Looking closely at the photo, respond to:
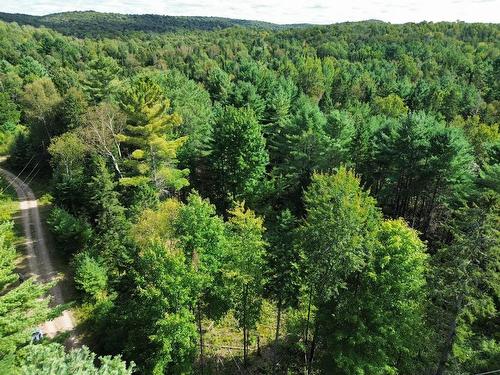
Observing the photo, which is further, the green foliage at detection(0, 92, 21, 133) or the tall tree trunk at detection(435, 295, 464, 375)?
the green foliage at detection(0, 92, 21, 133)

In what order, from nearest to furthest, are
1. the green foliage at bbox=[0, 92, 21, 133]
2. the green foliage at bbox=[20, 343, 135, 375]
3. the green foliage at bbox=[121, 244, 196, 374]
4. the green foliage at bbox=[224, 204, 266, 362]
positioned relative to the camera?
the green foliage at bbox=[20, 343, 135, 375]
the green foliage at bbox=[121, 244, 196, 374]
the green foliage at bbox=[224, 204, 266, 362]
the green foliage at bbox=[0, 92, 21, 133]

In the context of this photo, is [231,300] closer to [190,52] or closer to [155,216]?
[155,216]

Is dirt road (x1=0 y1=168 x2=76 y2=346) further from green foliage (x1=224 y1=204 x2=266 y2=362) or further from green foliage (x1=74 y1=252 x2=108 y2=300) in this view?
green foliage (x1=224 y1=204 x2=266 y2=362)

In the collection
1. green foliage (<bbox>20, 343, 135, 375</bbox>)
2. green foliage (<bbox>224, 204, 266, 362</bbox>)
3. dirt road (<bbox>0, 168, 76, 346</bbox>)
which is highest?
green foliage (<bbox>20, 343, 135, 375</bbox>)

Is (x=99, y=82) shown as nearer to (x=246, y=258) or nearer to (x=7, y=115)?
(x=7, y=115)

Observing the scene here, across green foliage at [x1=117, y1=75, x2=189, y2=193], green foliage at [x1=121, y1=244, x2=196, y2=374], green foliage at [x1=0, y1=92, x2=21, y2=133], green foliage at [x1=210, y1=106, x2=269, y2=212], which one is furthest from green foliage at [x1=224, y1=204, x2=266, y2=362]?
green foliage at [x1=0, y1=92, x2=21, y2=133]

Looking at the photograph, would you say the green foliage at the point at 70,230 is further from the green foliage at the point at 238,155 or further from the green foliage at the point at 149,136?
the green foliage at the point at 238,155

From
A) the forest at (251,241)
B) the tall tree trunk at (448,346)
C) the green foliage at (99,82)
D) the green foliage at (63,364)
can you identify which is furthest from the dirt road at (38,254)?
the tall tree trunk at (448,346)
